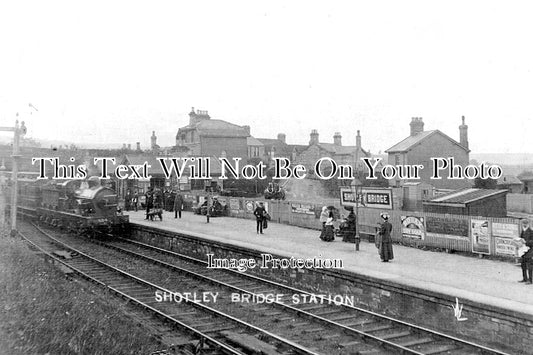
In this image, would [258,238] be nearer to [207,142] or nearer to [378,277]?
[378,277]

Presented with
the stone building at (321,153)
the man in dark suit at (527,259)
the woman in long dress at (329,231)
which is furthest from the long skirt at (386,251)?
the stone building at (321,153)

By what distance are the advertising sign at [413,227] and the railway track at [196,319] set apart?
905 cm

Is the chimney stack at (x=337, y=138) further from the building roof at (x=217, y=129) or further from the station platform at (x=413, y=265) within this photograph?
the station platform at (x=413, y=265)

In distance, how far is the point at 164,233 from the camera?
→ 875 inches

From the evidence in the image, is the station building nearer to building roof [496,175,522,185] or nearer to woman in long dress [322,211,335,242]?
woman in long dress [322,211,335,242]

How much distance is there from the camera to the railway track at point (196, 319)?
363 inches

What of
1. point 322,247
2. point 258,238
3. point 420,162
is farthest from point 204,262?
point 420,162

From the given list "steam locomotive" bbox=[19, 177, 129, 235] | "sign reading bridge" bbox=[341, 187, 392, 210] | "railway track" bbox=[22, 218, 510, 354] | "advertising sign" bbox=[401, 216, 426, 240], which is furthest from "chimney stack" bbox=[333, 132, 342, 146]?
"railway track" bbox=[22, 218, 510, 354]

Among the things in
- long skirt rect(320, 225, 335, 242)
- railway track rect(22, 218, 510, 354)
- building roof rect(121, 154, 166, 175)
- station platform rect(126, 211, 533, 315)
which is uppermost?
building roof rect(121, 154, 166, 175)

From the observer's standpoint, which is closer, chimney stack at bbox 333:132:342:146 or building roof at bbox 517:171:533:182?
building roof at bbox 517:171:533:182

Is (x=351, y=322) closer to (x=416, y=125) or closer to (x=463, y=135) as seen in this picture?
(x=416, y=125)

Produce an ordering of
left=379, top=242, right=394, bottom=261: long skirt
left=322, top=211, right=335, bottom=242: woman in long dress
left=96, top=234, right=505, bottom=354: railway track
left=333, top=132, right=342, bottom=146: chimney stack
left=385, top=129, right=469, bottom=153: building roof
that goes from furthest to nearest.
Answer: left=333, top=132, right=342, bottom=146: chimney stack
left=385, top=129, right=469, bottom=153: building roof
left=322, top=211, right=335, bottom=242: woman in long dress
left=379, top=242, right=394, bottom=261: long skirt
left=96, top=234, right=505, bottom=354: railway track

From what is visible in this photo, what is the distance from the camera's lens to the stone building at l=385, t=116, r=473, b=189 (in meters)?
42.0

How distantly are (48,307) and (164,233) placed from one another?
41.1 ft
